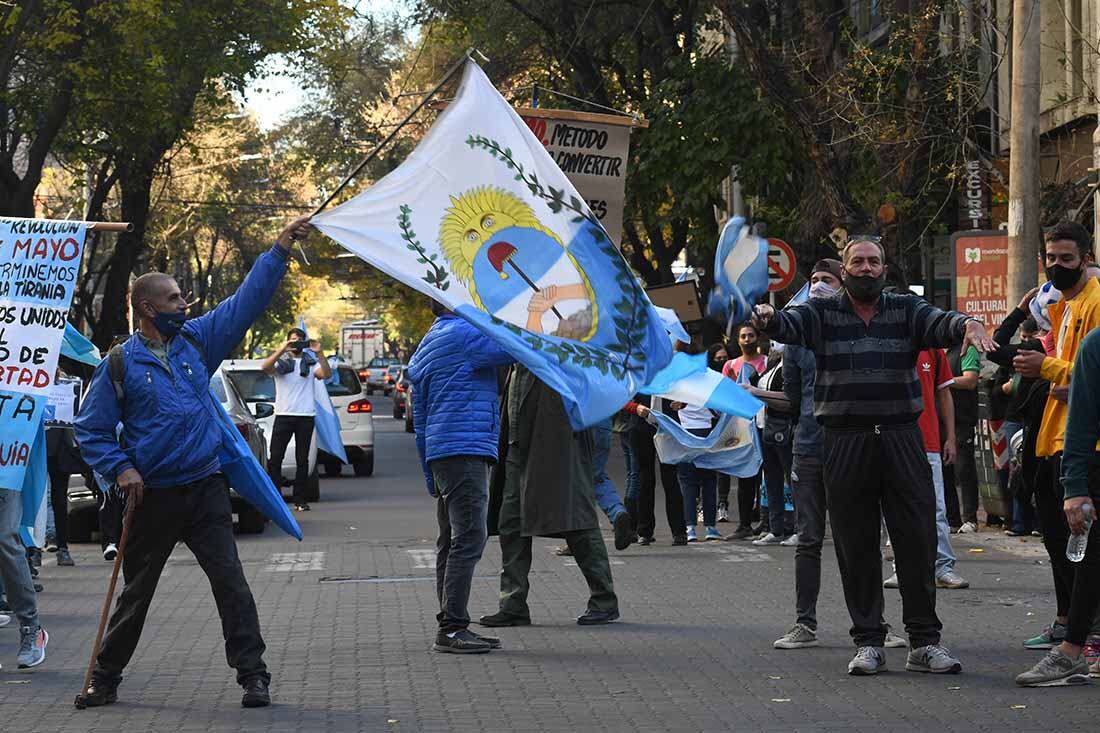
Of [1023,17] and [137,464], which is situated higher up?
[1023,17]

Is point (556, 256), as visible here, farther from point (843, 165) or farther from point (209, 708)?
point (843, 165)

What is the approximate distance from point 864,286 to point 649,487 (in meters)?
7.63

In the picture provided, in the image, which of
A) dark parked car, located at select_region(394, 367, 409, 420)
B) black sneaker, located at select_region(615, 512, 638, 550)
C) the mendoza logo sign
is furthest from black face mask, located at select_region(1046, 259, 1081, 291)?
dark parked car, located at select_region(394, 367, 409, 420)

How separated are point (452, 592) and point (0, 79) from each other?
18116 mm

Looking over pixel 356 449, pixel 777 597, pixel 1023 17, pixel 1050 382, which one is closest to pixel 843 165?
pixel 1023 17

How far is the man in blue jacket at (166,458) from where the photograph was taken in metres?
8.07

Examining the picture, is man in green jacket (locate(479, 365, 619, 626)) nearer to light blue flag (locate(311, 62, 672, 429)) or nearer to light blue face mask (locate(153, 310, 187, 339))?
light blue flag (locate(311, 62, 672, 429))

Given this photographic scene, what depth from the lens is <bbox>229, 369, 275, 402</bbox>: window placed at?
23609 mm

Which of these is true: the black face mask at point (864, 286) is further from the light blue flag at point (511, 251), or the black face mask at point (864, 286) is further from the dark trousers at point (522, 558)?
the dark trousers at point (522, 558)

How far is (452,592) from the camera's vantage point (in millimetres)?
9500

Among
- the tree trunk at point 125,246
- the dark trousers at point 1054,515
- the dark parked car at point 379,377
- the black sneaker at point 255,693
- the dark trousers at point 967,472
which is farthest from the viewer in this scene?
the dark parked car at point 379,377

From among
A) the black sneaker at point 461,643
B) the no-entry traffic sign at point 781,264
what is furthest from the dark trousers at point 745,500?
the black sneaker at point 461,643

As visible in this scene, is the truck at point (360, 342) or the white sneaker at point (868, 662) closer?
the white sneaker at point (868, 662)

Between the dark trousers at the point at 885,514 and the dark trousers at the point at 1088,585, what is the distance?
2.38 feet
